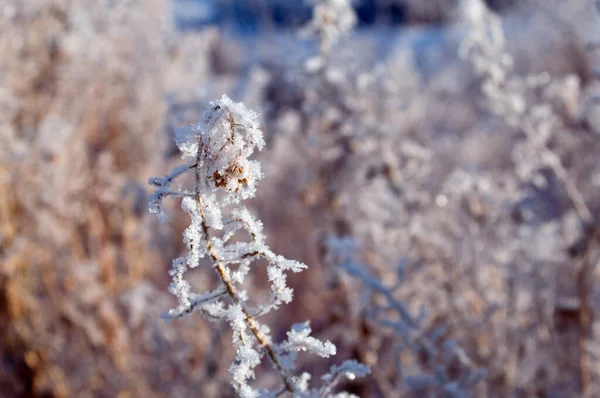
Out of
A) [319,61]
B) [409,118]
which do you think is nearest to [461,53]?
[319,61]

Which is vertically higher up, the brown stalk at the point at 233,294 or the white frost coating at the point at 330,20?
the white frost coating at the point at 330,20

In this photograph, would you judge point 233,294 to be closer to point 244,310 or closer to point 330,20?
point 244,310

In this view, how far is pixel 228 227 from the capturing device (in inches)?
41.6

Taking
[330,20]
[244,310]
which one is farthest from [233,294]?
[330,20]

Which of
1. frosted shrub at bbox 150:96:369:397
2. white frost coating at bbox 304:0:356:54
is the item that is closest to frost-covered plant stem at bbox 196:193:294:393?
frosted shrub at bbox 150:96:369:397

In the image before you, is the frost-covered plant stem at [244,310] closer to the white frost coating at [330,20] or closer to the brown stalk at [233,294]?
the brown stalk at [233,294]

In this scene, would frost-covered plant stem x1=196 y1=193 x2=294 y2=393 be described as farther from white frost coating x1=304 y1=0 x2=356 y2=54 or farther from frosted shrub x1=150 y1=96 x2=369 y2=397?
white frost coating x1=304 y1=0 x2=356 y2=54

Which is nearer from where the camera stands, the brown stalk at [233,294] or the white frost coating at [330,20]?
the brown stalk at [233,294]

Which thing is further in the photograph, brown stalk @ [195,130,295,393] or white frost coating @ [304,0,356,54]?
white frost coating @ [304,0,356,54]

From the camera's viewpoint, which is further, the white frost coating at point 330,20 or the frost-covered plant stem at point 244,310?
the white frost coating at point 330,20

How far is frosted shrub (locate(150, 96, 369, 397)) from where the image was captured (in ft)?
3.13

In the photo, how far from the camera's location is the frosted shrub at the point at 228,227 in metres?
0.95

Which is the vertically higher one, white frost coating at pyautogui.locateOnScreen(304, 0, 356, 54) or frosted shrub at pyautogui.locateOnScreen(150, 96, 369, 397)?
white frost coating at pyautogui.locateOnScreen(304, 0, 356, 54)

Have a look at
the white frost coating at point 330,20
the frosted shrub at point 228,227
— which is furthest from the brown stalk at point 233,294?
the white frost coating at point 330,20
